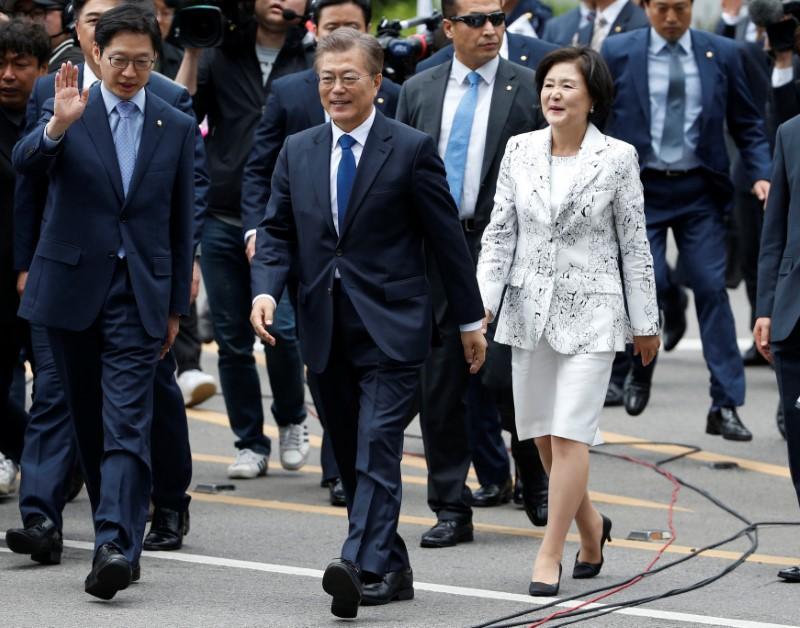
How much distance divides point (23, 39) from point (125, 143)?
135 cm

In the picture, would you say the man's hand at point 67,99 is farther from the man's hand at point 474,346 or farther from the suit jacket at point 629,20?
the suit jacket at point 629,20

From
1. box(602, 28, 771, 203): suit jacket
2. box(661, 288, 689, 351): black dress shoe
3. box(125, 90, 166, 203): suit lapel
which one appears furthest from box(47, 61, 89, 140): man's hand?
box(661, 288, 689, 351): black dress shoe

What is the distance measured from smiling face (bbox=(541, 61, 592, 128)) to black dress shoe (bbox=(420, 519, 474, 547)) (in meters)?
1.78

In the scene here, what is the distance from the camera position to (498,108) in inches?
338

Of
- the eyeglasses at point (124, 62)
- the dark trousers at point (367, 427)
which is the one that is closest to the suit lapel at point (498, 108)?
the dark trousers at point (367, 427)

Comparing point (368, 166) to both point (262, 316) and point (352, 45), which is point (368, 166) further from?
point (262, 316)

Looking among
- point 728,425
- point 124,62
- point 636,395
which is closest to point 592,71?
point 124,62

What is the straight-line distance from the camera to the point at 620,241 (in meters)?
7.37

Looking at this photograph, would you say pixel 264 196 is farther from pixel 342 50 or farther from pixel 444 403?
pixel 342 50

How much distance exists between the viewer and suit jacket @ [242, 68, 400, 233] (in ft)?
29.8

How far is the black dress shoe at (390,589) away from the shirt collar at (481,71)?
8.24 feet

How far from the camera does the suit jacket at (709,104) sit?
10.3 meters

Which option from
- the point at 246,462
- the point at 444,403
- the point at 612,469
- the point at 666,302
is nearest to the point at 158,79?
the point at 444,403

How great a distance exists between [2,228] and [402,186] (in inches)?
86.2
